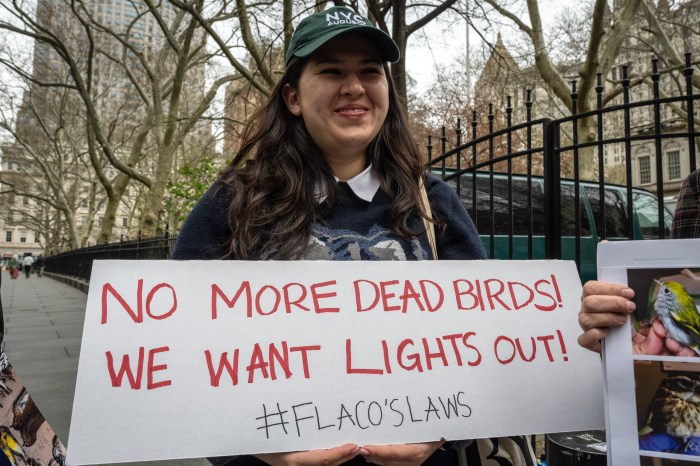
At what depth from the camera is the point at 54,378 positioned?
16.9 feet

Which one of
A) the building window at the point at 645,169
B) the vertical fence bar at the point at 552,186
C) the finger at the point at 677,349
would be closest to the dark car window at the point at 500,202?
the vertical fence bar at the point at 552,186

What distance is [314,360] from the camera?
51.1 inches

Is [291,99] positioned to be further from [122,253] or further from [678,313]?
[122,253]

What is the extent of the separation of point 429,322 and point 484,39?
529 cm

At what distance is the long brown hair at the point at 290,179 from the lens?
1.43 metres

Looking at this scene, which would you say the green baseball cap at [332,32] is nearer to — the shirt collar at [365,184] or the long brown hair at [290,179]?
the long brown hair at [290,179]

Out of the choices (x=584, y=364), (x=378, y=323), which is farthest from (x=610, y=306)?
(x=378, y=323)

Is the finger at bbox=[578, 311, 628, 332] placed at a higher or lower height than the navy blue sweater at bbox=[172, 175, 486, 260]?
lower

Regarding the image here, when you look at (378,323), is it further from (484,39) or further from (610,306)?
(484,39)

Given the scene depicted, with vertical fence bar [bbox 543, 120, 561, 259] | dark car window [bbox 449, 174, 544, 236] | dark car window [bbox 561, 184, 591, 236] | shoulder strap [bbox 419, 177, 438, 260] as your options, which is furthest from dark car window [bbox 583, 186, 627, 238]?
shoulder strap [bbox 419, 177, 438, 260]

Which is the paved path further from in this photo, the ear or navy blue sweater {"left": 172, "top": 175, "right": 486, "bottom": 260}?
the ear

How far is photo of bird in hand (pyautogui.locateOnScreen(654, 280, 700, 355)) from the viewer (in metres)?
1.03

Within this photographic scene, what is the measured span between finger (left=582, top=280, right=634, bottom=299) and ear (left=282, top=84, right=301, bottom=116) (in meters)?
0.97

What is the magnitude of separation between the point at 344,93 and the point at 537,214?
13.3 ft
